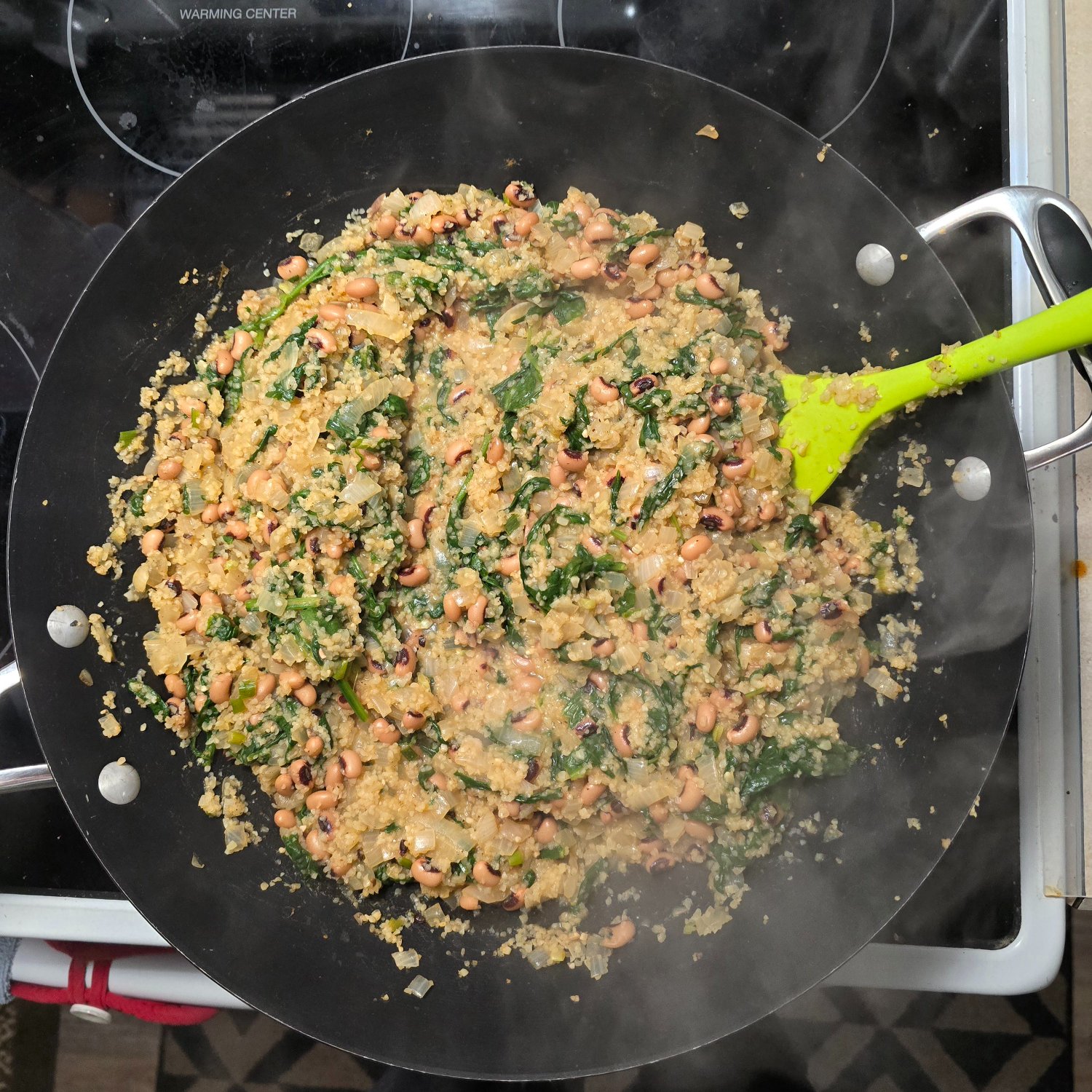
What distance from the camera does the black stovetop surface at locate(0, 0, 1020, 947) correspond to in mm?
2594

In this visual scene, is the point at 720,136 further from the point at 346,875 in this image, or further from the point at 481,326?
the point at 346,875

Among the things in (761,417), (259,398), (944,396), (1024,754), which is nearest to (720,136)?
(761,417)

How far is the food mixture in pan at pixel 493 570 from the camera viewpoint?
232 centimetres

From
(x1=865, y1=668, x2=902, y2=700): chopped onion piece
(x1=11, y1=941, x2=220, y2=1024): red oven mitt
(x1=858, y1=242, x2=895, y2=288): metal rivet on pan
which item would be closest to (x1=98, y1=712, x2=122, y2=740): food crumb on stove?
(x1=11, y1=941, x2=220, y2=1024): red oven mitt

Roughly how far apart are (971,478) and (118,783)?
248cm

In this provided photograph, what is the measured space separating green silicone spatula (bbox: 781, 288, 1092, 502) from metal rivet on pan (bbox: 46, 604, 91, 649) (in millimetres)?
2020

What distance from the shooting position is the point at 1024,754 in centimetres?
251

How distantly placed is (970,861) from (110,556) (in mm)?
2664

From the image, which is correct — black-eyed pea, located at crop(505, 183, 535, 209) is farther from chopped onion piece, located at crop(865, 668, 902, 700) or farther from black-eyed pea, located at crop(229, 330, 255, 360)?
chopped onion piece, located at crop(865, 668, 902, 700)

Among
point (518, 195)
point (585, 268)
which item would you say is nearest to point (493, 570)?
point (585, 268)

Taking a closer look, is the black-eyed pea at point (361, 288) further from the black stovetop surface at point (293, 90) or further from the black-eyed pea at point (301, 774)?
the black-eyed pea at point (301, 774)

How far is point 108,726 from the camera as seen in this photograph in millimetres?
2379

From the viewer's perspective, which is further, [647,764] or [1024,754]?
[1024,754]

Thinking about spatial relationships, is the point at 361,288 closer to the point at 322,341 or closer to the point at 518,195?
the point at 322,341
